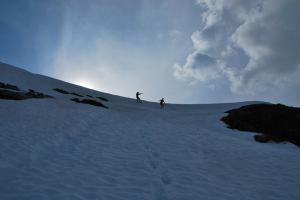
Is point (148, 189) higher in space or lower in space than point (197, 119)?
lower

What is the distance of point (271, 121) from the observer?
28656 millimetres

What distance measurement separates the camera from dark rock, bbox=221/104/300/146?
84.1 feet

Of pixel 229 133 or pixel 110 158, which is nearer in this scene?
pixel 110 158

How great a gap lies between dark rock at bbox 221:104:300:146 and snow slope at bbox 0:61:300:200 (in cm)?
304

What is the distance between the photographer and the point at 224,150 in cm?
1820

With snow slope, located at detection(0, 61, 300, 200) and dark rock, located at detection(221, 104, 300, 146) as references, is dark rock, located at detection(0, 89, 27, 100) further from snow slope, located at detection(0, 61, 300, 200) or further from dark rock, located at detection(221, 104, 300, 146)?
dark rock, located at detection(221, 104, 300, 146)

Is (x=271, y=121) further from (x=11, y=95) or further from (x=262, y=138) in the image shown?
(x=11, y=95)

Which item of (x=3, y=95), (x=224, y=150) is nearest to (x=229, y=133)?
(x=224, y=150)

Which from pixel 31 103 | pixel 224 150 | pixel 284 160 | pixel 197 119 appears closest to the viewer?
pixel 284 160

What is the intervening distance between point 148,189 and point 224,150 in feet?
27.4

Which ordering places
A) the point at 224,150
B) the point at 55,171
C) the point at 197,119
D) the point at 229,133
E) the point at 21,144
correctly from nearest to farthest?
the point at 55,171 → the point at 21,144 → the point at 224,150 → the point at 229,133 → the point at 197,119

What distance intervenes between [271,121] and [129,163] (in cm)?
1872

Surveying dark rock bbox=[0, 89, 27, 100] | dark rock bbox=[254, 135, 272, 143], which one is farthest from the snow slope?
dark rock bbox=[0, 89, 27, 100]

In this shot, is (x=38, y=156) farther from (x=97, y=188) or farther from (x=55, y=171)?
(x=97, y=188)
